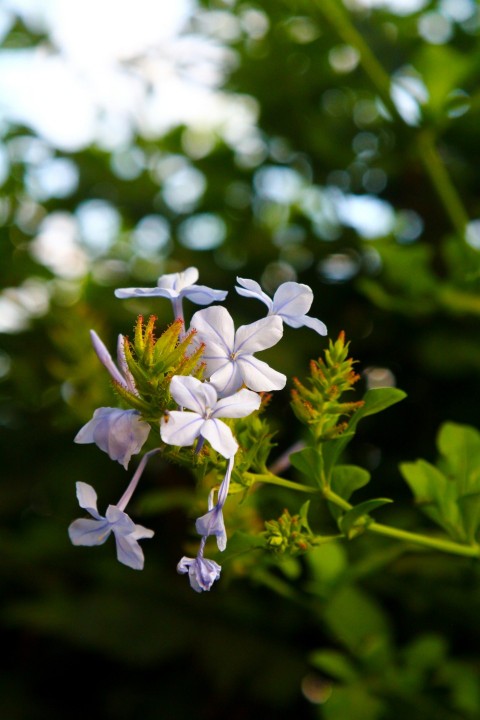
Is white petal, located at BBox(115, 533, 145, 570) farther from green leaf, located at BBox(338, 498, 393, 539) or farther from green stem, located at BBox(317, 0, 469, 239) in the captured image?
green stem, located at BBox(317, 0, 469, 239)

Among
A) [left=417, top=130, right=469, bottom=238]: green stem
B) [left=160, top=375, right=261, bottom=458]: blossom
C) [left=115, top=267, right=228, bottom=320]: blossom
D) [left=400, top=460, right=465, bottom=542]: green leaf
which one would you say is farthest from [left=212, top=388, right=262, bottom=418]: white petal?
[left=417, top=130, right=469, bottom=238]: green stem

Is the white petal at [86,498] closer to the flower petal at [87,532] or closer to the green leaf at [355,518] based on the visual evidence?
the flower petal at [87,532]

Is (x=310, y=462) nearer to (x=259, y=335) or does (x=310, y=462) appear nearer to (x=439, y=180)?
(x=259, y=335)

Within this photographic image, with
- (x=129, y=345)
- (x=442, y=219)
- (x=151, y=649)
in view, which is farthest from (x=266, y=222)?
(x=129, y=345)

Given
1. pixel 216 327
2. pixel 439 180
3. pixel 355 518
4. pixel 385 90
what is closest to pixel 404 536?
pixel 355 518

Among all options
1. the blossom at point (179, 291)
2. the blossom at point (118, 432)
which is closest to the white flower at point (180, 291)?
the blossom at point (179, 291)
